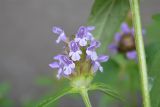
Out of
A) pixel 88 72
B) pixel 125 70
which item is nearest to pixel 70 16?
pixel 125 70

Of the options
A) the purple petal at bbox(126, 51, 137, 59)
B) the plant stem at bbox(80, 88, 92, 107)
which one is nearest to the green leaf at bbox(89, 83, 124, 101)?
the plant stem at bbox(80, 88, 92, 107)

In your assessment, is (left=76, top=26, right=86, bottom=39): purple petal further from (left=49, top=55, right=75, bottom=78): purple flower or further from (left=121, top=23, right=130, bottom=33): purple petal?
(left=121, top=23, right=130, bottom=33): purple petal

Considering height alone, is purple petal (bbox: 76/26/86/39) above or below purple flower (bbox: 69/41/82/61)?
above

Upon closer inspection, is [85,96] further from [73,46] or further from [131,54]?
[131,54]

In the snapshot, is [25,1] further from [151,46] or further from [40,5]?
[151,46]

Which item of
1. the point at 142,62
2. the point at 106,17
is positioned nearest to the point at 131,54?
the point at 106,17
